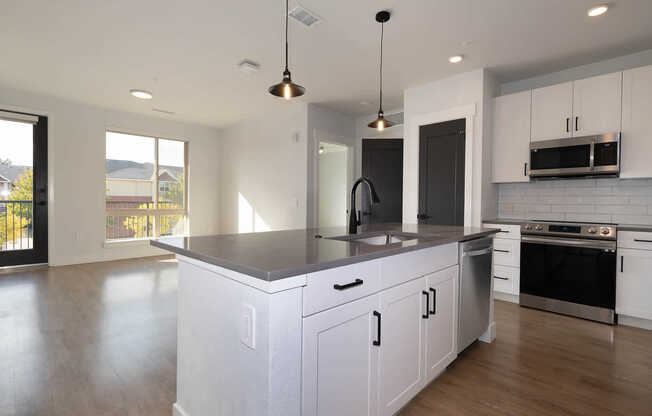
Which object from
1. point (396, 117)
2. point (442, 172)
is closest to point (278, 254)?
point (442, 172)

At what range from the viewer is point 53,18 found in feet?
8.87

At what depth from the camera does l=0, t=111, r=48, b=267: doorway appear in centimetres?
467

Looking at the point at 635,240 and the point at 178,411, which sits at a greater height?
the point at 635,240

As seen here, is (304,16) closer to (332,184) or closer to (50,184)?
(332,184)

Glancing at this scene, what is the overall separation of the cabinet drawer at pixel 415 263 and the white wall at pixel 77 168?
5.83 metres

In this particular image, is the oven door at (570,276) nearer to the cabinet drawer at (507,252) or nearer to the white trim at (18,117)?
the cabinet drawer at (507,252)

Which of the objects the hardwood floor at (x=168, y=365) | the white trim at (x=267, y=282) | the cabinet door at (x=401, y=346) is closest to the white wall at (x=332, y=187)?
the hardwood floor at (x=168, y=365)

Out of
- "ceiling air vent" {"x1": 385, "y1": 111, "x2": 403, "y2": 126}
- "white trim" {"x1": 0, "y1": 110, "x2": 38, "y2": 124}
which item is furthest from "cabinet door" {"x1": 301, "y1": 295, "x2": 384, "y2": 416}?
→ "white trim" {"x1": 0, "y1": 110, "x2": 38, "y2": 124}

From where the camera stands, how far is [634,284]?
2795 mm

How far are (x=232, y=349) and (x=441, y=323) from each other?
1275mm

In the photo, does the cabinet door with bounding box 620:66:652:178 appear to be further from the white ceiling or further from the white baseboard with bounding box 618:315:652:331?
the white baseboard with bounding box 618:315:652:331

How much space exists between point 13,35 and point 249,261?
3.87m

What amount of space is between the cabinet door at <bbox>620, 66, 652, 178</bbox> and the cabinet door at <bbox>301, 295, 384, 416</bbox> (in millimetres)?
3277

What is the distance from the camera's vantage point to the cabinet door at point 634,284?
274cm
